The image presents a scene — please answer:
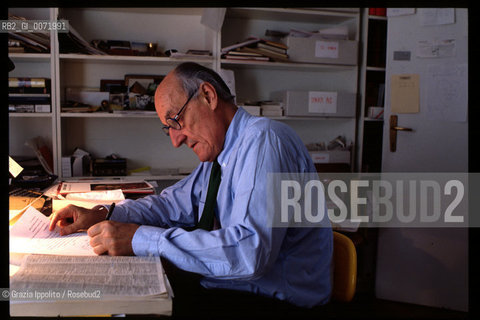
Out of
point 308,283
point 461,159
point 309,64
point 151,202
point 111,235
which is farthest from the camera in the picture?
point 309,64

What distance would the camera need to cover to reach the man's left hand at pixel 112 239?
1061 millimetres

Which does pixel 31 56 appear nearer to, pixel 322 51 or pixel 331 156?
pixel 322 51

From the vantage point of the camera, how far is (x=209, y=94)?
1.29 m

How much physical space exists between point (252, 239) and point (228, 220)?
26 cm

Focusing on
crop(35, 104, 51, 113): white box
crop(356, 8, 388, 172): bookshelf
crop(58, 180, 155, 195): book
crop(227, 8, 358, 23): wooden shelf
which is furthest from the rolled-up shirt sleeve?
crop(356, 8, 388, 172): bookshelf

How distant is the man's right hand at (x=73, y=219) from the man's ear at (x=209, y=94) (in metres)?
0.53

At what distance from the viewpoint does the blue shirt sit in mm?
986

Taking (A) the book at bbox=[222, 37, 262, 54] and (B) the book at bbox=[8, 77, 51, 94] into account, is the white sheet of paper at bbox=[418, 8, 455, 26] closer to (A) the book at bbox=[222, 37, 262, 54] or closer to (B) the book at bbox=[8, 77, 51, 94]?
(A) the book at bbox=[222, 37, 262, 54]

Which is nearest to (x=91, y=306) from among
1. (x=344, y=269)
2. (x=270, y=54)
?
(x=344, y=269)

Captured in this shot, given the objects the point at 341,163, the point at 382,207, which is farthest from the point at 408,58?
the point at 382,207

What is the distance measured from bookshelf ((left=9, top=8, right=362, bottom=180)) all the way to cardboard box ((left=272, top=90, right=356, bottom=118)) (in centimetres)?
5

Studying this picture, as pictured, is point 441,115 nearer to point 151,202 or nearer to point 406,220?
point 406,220

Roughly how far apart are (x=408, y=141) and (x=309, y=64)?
2.73ft
